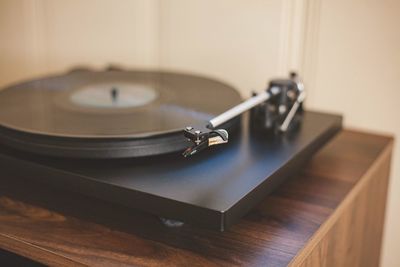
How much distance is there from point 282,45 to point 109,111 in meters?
0.39

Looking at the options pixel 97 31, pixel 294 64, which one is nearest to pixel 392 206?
pixel 294 64

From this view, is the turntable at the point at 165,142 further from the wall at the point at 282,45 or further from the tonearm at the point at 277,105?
the wall at the point at 282,45

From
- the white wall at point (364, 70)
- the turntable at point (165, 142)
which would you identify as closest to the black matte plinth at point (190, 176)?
the turntable at point (165, 142)

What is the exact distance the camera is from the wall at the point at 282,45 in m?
0.95

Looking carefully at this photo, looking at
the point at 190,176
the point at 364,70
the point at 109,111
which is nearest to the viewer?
the point at 190,176

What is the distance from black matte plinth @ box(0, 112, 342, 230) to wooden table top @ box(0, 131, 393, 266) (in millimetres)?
44

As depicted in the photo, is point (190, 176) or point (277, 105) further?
point (277, 105)

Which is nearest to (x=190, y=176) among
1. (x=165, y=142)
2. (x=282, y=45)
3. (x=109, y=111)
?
(x=165, y=142)

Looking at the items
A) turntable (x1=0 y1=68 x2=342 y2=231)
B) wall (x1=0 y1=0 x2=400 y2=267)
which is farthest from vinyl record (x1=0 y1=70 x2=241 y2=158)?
wall (x1=0 y1=0 x2=400 y2=267)

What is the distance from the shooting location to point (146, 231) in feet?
2.05

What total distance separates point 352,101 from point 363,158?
182 millimetres

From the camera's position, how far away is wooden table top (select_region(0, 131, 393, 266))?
57 cm

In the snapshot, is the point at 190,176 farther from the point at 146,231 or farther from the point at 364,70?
the point at 364,70

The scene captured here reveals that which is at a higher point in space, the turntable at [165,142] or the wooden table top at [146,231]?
the turntable at [165,142]
